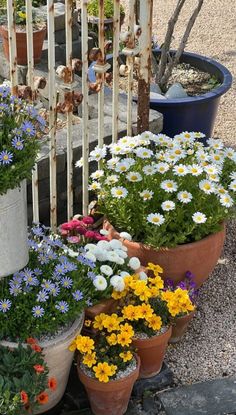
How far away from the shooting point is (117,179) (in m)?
3.67

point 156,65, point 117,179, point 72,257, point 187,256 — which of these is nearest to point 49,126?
point 117,179

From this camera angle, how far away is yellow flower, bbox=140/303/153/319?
3.25 m

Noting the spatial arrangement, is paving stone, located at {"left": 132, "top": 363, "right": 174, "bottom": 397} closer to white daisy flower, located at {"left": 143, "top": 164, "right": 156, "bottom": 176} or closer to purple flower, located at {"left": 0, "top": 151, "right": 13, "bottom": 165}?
white daisy flower, located at {"left": 143, "top": 164, "right": 156, "bottom": 176}

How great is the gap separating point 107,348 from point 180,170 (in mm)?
953

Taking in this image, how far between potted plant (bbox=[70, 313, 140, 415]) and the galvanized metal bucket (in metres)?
0.47

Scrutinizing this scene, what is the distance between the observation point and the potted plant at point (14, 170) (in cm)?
262

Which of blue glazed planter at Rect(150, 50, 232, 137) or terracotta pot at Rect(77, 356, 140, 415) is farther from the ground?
blue glazed planter at Rect(150, 50, 232, 137)

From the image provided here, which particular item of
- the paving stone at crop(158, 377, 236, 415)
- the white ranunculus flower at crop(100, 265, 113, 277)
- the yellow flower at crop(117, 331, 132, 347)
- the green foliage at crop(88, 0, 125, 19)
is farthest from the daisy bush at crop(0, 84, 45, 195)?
the green foliage at crop(88, 0, 125, 19)

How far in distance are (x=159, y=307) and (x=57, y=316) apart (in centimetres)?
62

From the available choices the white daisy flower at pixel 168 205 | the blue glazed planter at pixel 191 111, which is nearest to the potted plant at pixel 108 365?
the white daisy flower at pixel 168 205

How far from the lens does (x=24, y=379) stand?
2793 mm

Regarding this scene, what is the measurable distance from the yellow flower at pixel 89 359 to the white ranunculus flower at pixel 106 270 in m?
0.38

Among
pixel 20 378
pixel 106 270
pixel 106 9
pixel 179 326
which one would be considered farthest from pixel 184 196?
pixel 106 9

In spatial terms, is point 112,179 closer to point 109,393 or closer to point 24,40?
point 109,393
